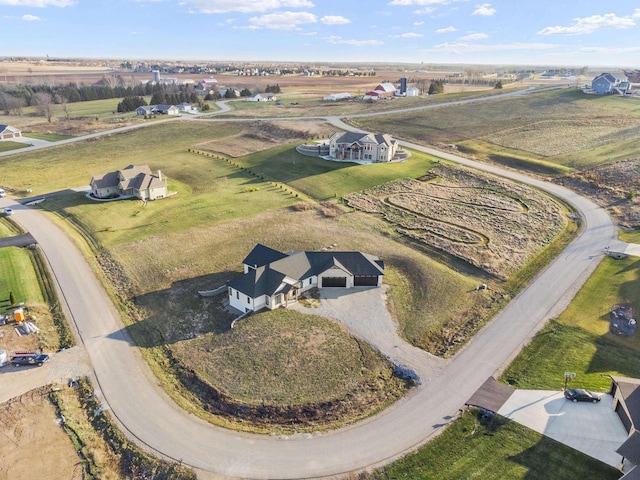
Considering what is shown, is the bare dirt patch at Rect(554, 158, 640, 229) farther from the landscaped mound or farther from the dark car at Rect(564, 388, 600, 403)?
the landscaped mound

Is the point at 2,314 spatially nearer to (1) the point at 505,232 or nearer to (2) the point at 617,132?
(1) the point at 505,232

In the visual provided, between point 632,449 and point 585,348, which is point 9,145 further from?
point 632,449

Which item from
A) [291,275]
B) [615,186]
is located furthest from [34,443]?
[615,186]

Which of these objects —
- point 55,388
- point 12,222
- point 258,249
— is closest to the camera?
point 55,388

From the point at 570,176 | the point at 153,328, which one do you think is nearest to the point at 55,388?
the point at 153,328

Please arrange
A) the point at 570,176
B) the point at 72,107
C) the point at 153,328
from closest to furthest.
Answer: the point at 153,328 → the point at 570,176 → the point at 72,107

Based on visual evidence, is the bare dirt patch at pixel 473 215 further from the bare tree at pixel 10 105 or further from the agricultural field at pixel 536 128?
the bare tree at pixel 10 105
